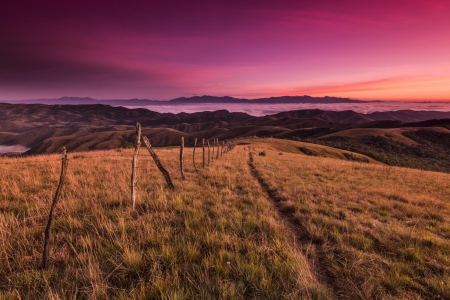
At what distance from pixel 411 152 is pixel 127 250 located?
6247 inches

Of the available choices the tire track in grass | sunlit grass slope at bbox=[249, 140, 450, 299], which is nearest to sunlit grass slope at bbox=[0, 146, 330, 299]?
the tire track in grass

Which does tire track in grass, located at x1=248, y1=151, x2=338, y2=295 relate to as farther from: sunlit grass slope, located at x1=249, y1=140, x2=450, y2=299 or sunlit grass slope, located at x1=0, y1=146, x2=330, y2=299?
sunlit grass slope, located at x1=0, y1=146, x2=330, y2=299

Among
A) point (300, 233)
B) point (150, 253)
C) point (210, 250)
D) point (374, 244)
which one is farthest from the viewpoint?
point (300, 233)

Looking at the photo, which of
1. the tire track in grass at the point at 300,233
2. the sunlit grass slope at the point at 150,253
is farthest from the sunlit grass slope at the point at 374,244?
the sunlit grass slope at the point at 150,253

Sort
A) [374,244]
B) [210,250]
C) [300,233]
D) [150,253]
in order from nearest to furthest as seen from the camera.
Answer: [150,253] → [210,250] → [374,244] → [300,233]

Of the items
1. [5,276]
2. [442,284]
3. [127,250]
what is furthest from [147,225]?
[442,284]

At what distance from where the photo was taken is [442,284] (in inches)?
154

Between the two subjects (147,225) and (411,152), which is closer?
(147,225)

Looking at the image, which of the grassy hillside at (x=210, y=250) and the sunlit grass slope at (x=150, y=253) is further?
the grassy hillside at (x=210, y=250)

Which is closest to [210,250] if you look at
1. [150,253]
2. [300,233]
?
[150,253]

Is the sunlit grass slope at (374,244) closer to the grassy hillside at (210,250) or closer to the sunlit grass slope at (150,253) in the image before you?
the grassy hillside at (210,250)

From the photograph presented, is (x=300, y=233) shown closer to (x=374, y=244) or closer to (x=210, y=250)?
(x=374, y=244)

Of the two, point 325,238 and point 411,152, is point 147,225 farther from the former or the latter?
point 411,152

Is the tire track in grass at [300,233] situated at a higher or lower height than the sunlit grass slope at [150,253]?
lower
